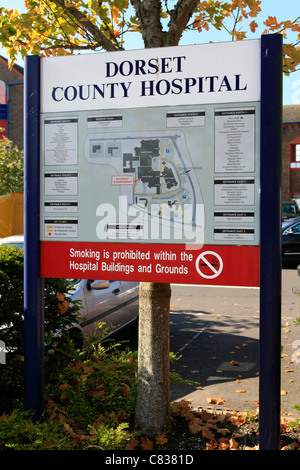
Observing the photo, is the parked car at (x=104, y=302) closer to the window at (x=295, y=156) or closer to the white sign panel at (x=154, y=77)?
the white sign panel at (x=154, y=77)

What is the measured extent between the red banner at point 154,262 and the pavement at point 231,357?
2.48 feet

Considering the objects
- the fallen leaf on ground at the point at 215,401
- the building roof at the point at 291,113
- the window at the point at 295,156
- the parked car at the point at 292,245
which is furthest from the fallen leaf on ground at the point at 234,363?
the building roof at the point at 291,113

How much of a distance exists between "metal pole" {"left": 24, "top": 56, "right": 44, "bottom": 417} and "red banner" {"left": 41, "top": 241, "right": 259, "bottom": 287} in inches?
4.2

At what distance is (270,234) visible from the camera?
3.35m

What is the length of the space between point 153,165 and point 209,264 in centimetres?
80

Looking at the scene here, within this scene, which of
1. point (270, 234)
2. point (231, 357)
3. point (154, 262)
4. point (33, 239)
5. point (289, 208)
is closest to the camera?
point (270, 234)

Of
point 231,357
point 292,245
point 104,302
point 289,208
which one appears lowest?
point 231,357

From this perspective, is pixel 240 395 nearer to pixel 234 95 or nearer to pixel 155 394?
pixel 155 394

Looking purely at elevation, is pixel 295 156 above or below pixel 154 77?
above

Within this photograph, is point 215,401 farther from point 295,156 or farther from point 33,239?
point 295,156

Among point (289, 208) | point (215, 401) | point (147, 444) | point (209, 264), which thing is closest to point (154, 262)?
point (209, 264)

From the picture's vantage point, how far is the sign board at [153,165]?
11.4 ft

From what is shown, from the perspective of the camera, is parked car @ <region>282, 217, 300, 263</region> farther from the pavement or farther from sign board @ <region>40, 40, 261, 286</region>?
sign board @ <region>40, 40, 261, 286</region>

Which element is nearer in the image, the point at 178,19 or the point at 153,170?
the point at 153,170
